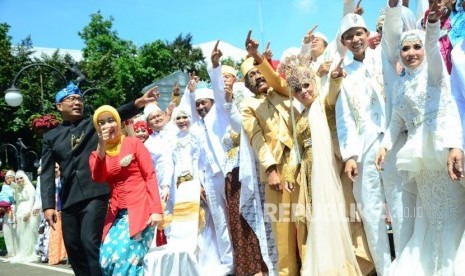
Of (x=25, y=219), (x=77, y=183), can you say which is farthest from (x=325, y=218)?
(x=25, y=219)

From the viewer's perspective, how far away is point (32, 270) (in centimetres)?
1037

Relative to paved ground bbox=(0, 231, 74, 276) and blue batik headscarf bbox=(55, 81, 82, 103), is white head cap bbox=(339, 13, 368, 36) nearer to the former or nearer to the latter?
blue batik headscarf bbox=(55, 81, 82, 103)

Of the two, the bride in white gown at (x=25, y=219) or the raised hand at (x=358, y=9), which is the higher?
the raised hand at (x=358, y=9)

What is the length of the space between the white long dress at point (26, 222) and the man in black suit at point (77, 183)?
8.04 meters

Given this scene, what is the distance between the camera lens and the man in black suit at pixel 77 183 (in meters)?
5.61

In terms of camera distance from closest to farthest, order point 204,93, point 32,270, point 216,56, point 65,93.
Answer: point 65,93, point 216,56, point 204,93, point 32,270

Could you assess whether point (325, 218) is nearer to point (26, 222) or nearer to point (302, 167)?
point (302, 167)

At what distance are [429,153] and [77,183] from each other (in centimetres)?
333

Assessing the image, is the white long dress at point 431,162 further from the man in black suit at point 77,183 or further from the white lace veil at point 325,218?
the man in black suit at point 77,183

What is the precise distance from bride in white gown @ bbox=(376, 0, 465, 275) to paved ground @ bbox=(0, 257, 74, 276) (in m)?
Result: 6.33

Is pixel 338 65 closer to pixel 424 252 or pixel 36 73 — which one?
pixel 424 252

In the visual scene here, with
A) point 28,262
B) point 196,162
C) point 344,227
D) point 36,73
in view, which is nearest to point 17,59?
point 36,73

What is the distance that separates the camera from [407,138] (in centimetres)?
443

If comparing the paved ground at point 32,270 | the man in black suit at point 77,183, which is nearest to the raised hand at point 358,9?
the man in black suit at point 77,183
